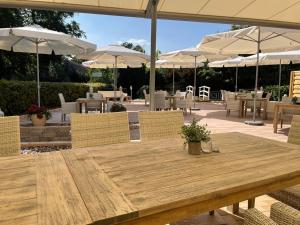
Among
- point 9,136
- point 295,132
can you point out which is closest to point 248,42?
point 295,132

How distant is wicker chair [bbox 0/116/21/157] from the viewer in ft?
8.02

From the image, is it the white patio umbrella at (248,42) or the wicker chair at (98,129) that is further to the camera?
the white patio umbrella at (248,42)

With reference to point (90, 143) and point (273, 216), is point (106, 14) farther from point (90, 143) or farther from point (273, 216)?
point (273, 216)

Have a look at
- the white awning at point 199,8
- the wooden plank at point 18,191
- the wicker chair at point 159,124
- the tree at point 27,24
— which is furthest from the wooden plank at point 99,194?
the tree at point 27,24

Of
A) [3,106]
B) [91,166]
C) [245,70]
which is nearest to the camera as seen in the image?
[91,166]

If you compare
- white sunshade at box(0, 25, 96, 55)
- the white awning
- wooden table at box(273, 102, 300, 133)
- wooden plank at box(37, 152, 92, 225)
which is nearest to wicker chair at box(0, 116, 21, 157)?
wooden plank at box(37, 152, 92, 225)

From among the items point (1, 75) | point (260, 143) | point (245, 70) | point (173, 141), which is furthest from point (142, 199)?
point (245, 70)

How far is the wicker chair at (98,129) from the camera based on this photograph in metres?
2.67

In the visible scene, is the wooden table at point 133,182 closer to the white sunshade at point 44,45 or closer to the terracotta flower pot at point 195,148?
the terracotta flower pot at point 195,148

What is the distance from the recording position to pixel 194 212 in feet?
4.73

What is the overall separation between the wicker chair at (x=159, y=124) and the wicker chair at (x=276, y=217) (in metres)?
1.70

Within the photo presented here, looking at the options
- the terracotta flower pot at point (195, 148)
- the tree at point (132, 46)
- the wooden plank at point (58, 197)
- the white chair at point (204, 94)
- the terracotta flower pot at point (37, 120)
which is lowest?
the terracotta flower pot at point (37, 120)

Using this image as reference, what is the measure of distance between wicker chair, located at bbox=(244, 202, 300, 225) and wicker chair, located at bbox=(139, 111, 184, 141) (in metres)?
1.70

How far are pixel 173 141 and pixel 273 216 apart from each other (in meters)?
1.28
